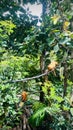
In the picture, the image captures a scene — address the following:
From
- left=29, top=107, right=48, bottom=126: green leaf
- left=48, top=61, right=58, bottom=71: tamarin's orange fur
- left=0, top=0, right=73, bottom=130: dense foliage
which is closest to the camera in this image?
left=48, top=61, right=58, bottom=71: tamarin's orange fur

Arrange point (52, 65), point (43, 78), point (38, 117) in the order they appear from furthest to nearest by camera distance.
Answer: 1. point (43, 78)
2. point (38, 117)
3. point (52, 65)

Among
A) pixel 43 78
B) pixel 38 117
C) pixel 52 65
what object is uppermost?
pixel 52 65

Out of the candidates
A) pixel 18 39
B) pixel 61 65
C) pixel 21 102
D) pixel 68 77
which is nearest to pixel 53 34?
pixel 61 65

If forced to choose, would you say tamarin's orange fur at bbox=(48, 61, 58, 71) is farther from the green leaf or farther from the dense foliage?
the green leaf

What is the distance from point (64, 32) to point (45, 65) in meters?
0.79

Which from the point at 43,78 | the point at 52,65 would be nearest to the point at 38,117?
the point at 43,78

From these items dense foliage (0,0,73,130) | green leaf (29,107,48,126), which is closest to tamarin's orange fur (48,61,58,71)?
dense foliage (0,0,73,130)

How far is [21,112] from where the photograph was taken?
3.95 metres

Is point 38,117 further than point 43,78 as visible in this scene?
No

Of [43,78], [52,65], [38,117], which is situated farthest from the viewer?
[43,78]

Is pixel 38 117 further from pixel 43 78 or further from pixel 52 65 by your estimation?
pixel 52 65

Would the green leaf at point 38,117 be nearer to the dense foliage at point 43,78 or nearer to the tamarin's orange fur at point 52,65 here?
the dense foliage at point 43,78

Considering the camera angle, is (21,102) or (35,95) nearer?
(21,102)

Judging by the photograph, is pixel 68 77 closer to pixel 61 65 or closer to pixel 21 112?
pixel 61 65
